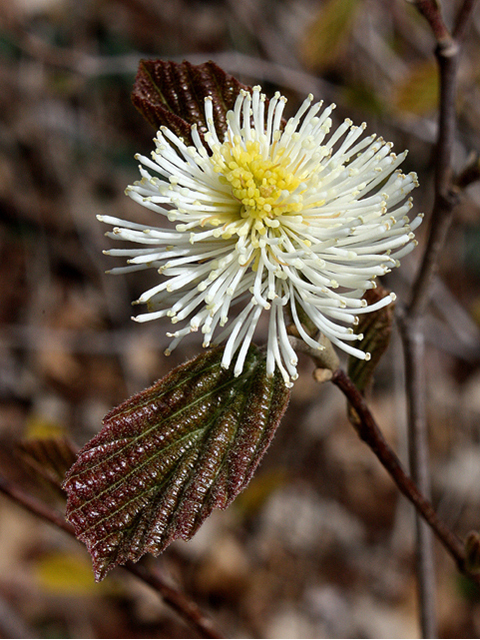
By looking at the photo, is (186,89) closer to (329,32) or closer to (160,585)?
(160,585)

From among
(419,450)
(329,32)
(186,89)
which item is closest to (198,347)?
(329,32)

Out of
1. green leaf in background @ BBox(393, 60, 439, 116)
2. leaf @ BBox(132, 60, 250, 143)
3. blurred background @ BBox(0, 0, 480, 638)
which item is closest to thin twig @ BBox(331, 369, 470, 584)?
leaf @ BBox(132, 60, 250, 143)

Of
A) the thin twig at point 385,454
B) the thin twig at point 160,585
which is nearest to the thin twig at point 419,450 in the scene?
the thin twig at point 385,454

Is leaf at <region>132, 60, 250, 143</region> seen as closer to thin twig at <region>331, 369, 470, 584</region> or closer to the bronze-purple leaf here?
thin twig at <region>331, 369, 470, 584</region>

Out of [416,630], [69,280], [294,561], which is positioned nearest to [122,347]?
[69,280]

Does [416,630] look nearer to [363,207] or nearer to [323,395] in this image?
[323,395]
